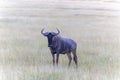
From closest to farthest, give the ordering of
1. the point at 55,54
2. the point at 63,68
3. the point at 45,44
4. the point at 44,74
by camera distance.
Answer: the point at 44,74, the point at 63,68, the point at 55,54, the point at 45,44

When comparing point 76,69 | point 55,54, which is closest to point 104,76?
point 76,69

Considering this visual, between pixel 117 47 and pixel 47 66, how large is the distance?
3.62 meters

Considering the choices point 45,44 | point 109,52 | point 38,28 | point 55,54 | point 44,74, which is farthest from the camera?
point 38,28

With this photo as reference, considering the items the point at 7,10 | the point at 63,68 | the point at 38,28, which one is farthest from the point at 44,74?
the point at 7,10

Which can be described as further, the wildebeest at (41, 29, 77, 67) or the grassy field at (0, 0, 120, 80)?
the wildebeest at (41, 29, 77, 67)

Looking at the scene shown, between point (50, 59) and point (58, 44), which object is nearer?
point (58, 44)

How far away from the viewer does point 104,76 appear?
375 inches

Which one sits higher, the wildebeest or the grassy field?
the wildebeest

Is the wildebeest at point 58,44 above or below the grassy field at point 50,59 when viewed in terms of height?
above

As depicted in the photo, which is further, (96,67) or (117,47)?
(117,47)

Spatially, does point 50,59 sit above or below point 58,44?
below

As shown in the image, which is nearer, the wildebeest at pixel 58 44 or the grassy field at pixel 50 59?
the grassy field at pixel 50 59

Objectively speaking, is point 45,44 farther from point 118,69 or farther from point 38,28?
point 38,28

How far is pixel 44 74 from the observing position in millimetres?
9250
